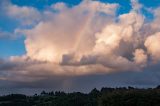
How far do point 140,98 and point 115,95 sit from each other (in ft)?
32.5

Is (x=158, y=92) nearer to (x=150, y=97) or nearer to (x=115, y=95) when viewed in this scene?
(x=150, y=97)

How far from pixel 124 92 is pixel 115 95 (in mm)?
4225

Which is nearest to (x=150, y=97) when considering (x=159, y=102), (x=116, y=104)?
(x=159, y=102)

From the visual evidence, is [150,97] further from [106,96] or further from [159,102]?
[106,96]

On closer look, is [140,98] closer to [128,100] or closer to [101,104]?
[128,100]

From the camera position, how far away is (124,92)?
160375mm

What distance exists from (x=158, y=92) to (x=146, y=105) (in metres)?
8.74

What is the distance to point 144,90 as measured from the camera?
164000 millimetres

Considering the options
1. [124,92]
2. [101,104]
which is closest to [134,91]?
[124,92]

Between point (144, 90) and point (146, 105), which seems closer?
point (146, 105)

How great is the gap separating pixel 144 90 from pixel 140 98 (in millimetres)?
9497

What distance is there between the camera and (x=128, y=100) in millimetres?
155750

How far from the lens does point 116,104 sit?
156875 mm

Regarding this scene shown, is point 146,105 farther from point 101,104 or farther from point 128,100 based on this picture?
point 101,104
